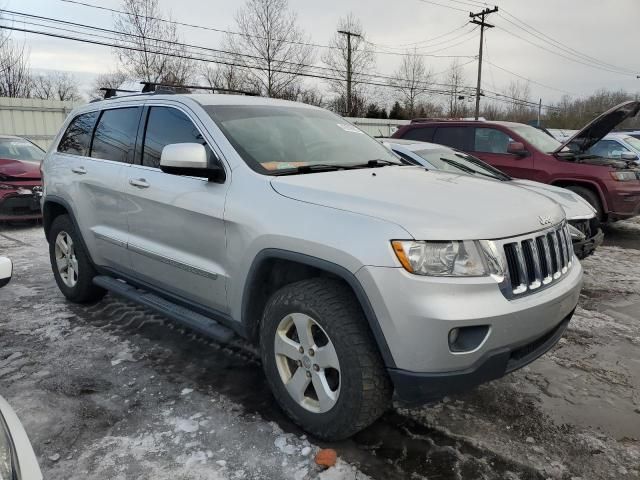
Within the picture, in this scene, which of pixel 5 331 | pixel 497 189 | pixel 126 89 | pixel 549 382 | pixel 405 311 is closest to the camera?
pixel 405 311

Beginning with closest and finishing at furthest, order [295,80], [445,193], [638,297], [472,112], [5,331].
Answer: [445,193], [5,331], [638,297], [295,80], [472,112]

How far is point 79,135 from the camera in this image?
4582mm

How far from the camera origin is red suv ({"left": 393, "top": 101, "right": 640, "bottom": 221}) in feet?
24.7

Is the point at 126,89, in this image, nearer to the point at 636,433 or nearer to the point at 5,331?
the point at 5,331

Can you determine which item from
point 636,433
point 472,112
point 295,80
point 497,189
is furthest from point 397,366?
point 472,112

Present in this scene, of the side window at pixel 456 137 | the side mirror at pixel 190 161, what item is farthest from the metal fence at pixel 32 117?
the side mirror at pixel 190 161

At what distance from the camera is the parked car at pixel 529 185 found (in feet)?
18.0

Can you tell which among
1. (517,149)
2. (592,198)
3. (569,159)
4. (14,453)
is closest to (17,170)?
(517,149)

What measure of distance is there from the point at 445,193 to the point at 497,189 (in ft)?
1.40

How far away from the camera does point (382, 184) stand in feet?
9.21

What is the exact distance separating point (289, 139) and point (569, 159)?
612 centimetres

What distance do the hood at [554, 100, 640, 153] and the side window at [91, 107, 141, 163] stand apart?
6166mm

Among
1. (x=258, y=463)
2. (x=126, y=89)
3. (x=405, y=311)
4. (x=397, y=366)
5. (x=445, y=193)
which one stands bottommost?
(x=258, y=463)

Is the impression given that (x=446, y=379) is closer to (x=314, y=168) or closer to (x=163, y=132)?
(x=314, y=168)
